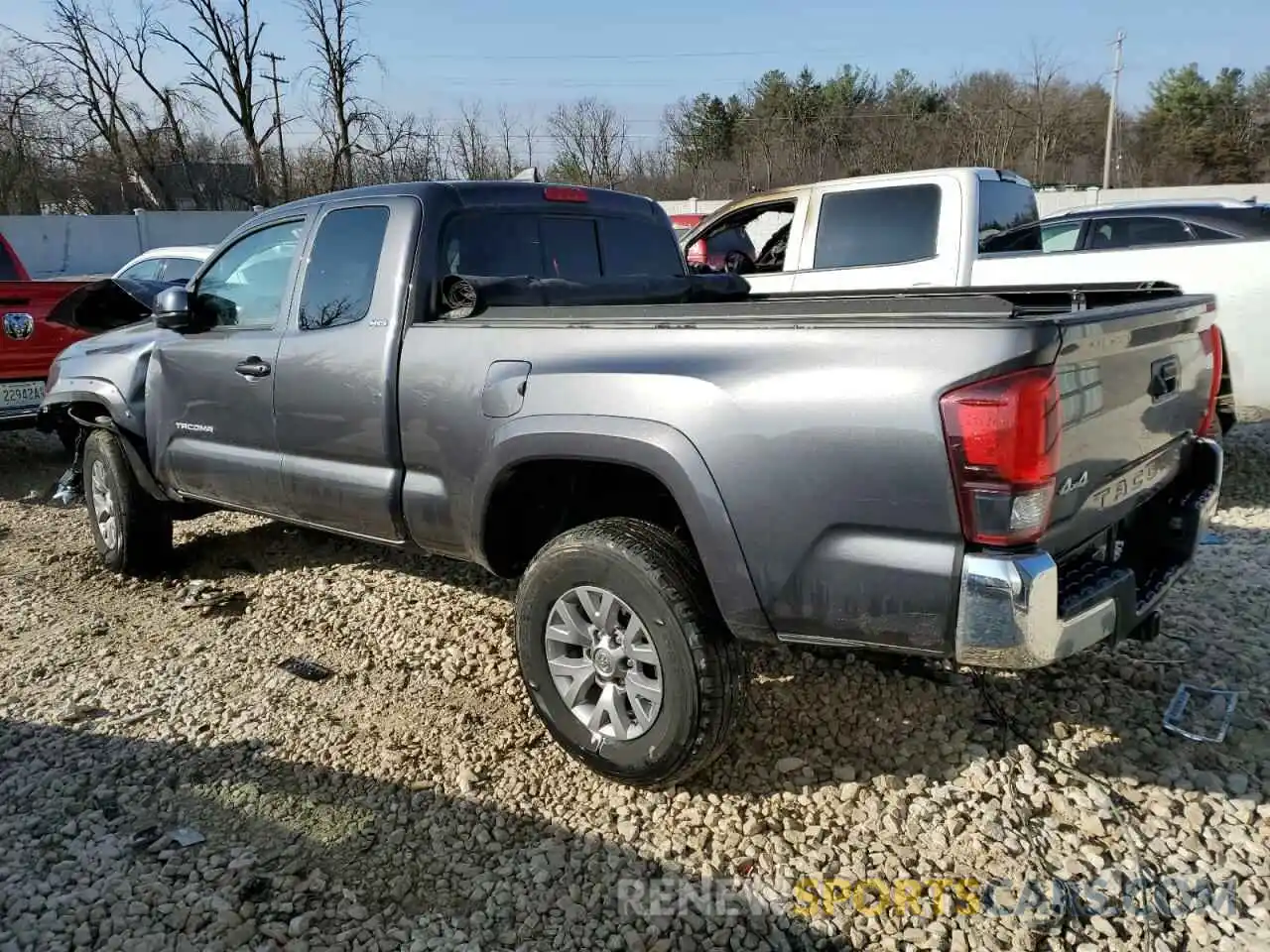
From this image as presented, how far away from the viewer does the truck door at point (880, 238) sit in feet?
22.4

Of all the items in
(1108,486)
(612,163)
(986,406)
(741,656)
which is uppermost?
(612,163)

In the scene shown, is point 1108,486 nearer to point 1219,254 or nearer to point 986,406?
point 986,406

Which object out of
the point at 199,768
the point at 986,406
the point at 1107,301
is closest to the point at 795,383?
the point at 986,406

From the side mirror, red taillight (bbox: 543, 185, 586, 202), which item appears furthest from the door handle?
red taillight (bbox: 543, 185, 586, 202)

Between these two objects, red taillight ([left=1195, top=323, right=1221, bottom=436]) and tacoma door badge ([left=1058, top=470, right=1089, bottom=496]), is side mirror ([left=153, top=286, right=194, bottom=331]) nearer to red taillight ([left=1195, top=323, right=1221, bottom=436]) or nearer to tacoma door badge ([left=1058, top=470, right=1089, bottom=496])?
tacoma door badge ([left=1058, top=470, right=1089, bottom=496])

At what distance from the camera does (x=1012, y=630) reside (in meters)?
2.18

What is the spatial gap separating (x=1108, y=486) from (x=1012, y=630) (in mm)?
648

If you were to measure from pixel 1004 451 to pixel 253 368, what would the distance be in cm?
317

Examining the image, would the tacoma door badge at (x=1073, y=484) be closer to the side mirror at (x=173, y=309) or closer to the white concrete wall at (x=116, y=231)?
the side mirror at (x=173, y=309)

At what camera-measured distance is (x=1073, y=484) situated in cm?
232

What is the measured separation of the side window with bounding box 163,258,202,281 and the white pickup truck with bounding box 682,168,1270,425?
17.2 feet

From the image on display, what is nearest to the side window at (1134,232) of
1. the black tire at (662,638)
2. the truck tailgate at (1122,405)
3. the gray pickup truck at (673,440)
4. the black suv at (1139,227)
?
the black suv at (1139,227)

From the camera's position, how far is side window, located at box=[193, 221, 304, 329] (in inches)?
164

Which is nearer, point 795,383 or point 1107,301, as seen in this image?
point 795,383
